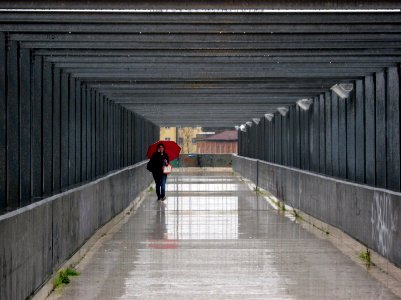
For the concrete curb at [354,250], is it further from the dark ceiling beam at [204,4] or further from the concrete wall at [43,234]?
the concrete wall at [43,234]

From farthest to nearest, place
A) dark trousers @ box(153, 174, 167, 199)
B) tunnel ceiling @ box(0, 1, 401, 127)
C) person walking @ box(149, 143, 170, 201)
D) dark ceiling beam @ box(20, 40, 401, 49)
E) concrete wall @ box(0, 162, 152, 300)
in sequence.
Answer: dark trousers @ box(153, 174, 167, 199) < person walking @ box(149, 143, 170, 201) < dark ceiling beam @ box(20, 40, 401, 49) < tunnel ceiling @ box(0, 1, 401, 127) < concrete wall @ box(0, 162, 152, 300)

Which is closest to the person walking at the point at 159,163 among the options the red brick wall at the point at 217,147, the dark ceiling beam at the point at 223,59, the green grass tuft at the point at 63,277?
the dark ceiling beam at the point at 223,59

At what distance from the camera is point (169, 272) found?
12422mm

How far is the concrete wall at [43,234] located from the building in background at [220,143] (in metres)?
108

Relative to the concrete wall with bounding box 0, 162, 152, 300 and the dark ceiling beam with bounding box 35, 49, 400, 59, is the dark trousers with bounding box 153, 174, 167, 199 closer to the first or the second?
the concrete wall with bounding box 0, 162, 152, 300

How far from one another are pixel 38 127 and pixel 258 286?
21.4ft

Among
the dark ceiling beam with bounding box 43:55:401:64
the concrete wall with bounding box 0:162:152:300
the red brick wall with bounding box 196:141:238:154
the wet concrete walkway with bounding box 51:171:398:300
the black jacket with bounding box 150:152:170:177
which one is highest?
the dark ceiling beam with bounding box 43:55:401:64

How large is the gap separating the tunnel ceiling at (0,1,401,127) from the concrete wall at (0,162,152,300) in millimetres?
2265

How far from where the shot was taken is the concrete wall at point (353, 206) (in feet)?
42.3

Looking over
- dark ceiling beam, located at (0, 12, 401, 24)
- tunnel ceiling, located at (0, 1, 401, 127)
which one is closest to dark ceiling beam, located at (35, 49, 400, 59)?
tunnel ceiling, located at (0, 1, 401, 127)

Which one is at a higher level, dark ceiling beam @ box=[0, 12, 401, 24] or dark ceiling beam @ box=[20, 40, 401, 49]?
dark ceiling beam @ box=[0, 12, 401, 24]

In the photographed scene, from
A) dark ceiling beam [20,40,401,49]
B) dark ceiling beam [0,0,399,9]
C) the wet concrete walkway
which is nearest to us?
dark ceiling beam [0,0,399,9]

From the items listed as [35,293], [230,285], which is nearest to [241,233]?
[230,285]

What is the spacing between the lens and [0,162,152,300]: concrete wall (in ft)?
28.9
